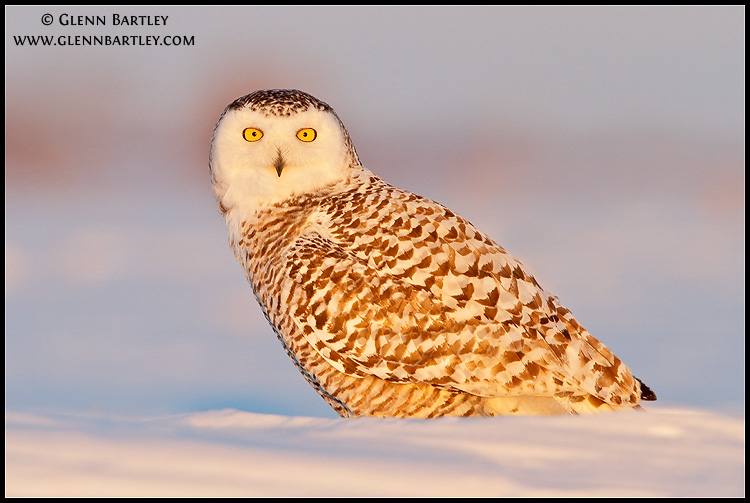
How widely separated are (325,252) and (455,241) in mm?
615

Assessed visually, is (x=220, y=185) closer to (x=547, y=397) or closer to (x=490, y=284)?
(x=490, y=284)

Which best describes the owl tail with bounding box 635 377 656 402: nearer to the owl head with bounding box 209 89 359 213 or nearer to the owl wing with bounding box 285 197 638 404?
the owl wing with bounding box 285 197 638 404

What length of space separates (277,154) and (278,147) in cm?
4

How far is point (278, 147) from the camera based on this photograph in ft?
16.1

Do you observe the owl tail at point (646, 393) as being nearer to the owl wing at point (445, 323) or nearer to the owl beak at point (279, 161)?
the owl wing at point (445, 323)

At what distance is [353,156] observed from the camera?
5180 millimetres

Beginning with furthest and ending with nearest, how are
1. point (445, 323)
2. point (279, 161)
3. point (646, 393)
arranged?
point (279, 161), point (646, 393), point (445, 323)

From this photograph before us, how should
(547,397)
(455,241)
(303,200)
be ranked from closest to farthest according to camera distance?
(547,397) → (455,241) → (303,200)

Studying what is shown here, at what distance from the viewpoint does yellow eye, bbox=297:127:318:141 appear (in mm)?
4945

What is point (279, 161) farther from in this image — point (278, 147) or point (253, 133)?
point (253, 133)

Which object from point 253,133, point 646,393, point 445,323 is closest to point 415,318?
point 445,323

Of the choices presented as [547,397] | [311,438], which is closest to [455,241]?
[547,397]

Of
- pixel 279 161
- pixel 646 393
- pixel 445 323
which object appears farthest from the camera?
pixel 279 161

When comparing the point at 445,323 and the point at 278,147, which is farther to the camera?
the point at 278,147
